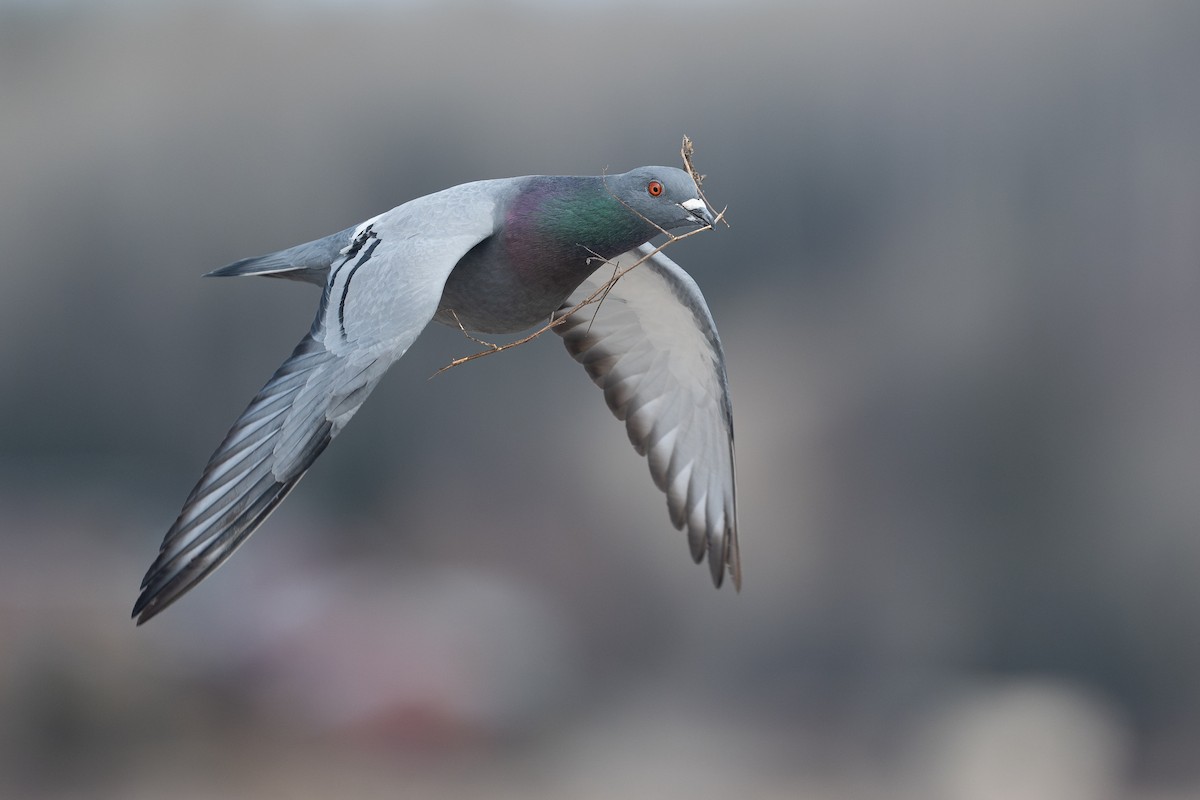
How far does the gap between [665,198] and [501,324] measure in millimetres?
441

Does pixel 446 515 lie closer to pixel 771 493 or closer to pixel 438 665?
pixel 438 665

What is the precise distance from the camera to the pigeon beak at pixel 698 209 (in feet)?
7.36

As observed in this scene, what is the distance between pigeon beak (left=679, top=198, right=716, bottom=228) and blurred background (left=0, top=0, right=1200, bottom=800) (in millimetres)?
6699

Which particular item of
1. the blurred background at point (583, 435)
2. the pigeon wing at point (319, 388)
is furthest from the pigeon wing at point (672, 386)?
the blurred background at point (583, 435)

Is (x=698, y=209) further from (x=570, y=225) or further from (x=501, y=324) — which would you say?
(x=501, y=324)

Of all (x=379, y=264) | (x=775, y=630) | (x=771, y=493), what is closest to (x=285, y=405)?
(x=379, y=264)

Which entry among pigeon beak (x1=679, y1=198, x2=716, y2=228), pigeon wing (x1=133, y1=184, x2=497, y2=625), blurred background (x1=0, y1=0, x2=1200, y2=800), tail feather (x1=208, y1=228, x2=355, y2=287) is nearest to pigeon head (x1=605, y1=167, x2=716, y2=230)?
pigeon beak (x1=679, y1=198, x2=716, y2=228)

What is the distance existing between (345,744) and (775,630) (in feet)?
10.9

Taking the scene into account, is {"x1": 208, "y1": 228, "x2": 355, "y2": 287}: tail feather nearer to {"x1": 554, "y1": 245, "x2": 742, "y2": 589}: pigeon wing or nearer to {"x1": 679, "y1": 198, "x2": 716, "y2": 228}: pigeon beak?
{"x1": 554, "y1": 245, "x2": 742, "y2": 589}: pigeon wing

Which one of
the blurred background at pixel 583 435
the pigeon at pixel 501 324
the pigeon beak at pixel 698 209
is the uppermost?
the pigeon beak at pixel 698 209

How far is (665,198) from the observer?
227 cm

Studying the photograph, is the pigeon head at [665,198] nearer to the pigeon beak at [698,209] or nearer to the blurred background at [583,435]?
the pigeon beak at [698,209]

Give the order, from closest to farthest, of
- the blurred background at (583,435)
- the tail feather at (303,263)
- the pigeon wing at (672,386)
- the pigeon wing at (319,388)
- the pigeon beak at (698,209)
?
the pigeon wing at (319,388), the pigeon beak at (698,209), the tail feather at (303,263), the pigeon wing at (672,386), the blurred background at (583,435)

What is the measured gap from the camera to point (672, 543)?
9594 millimetres
